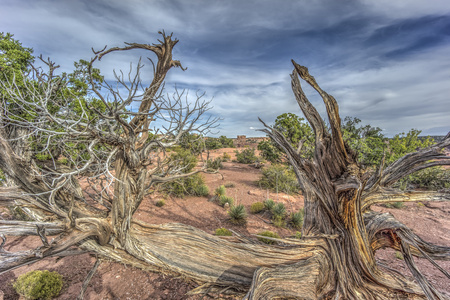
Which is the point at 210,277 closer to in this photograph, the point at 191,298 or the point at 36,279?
the point at 191,298

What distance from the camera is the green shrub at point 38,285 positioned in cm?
413

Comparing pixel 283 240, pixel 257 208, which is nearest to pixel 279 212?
pixel 257 208

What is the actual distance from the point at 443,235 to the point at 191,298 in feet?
35.1

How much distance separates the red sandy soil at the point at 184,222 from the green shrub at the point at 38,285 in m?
0.27

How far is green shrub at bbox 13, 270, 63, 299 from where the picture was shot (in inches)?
163

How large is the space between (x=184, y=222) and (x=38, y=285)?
4.87 metres

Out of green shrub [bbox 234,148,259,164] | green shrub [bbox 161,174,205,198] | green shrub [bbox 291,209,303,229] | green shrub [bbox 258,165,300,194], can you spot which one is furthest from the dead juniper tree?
green shrub [bbox 234,148,259,164]

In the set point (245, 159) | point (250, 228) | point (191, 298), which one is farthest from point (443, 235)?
→ point (245, 159)

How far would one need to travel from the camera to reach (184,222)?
8.47 metres

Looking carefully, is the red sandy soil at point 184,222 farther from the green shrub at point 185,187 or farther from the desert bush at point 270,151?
the desert bush at point 270,151

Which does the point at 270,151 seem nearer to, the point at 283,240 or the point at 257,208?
the point at 257,208

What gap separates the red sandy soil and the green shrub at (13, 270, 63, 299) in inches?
10.8

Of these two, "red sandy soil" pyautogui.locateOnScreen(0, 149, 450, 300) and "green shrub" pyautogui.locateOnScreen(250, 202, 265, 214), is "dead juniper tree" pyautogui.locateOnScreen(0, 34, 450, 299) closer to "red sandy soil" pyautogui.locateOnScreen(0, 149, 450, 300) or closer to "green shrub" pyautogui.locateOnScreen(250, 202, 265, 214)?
"red sandy soil" pyautogui.locateOnScreen(0, 149, 450, 300)

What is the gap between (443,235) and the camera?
26.3 ft
